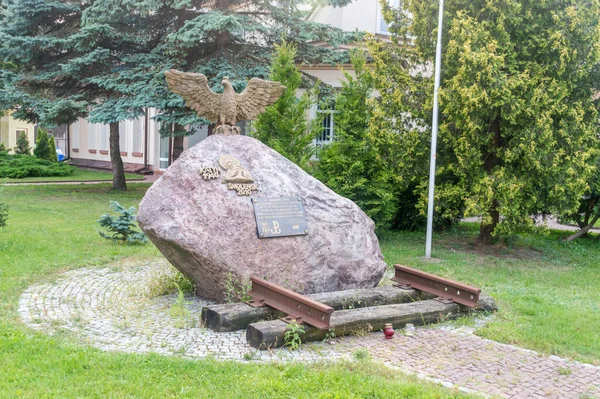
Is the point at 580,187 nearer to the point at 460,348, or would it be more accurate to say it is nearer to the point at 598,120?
the point at 598,120

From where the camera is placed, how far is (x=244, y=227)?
6.91 meters

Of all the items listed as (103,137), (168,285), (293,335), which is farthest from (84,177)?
(293,335)

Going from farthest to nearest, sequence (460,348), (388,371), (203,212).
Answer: (203,212) → (460,348) → (388,371)

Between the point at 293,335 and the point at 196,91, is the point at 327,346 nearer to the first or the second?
the point at 293,335

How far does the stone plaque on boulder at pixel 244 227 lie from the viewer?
265 inches

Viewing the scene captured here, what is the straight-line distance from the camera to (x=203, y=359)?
5.18 m

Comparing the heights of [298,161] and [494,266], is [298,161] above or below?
above

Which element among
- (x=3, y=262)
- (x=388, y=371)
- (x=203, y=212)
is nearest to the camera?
(x=388, y=371)

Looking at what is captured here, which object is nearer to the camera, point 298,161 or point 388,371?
point 388,371

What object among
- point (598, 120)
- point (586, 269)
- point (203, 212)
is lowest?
point (586, 269)

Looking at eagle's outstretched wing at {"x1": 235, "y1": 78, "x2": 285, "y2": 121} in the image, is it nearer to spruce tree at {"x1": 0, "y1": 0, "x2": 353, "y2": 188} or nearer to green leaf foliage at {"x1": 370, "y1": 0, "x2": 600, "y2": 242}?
green leaf foliage at {"x1": 370, "y1": 0, "x2": 600, "y2": 242}

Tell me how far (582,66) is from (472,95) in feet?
7.72

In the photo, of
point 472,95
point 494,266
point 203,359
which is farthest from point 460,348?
point 472,95

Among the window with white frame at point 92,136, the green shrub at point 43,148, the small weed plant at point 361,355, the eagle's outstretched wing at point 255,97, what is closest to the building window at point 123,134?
the window with white frame at point 92,136
